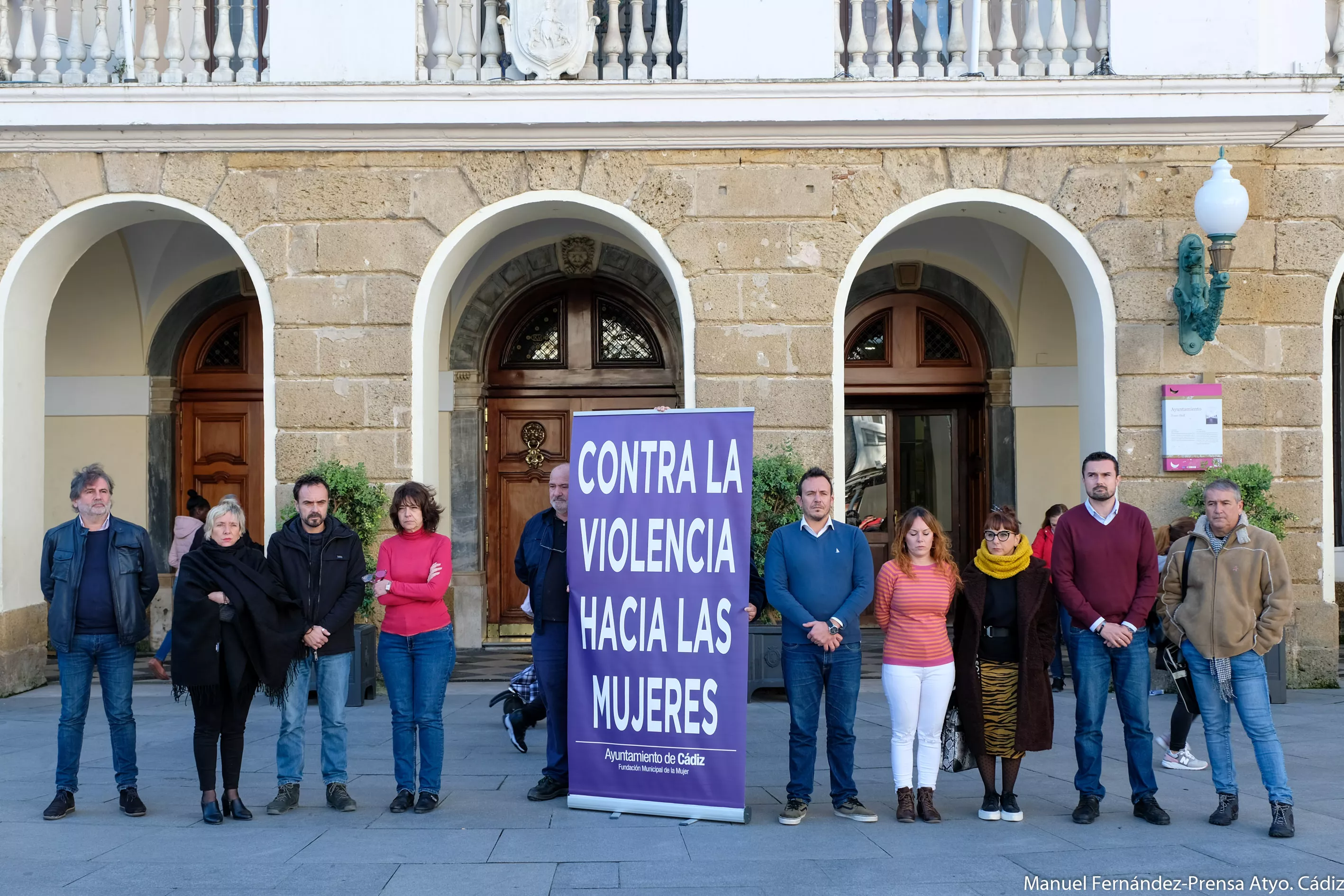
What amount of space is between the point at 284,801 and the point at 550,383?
23.6 ft

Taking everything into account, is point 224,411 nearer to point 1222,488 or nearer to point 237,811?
point 237,811

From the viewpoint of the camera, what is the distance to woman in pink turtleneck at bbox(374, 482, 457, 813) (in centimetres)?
605

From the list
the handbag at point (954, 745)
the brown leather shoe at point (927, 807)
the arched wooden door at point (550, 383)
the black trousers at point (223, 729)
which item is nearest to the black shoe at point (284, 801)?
the black trousers at point (223, 729)

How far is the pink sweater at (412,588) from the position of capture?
6035 millimetres

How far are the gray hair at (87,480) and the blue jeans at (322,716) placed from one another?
133cm

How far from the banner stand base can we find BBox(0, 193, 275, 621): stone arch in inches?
182

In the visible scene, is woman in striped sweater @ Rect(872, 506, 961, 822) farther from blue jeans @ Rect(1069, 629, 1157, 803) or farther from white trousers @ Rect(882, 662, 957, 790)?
blue jeans @ Rect(1069, 629, 1157, 803)

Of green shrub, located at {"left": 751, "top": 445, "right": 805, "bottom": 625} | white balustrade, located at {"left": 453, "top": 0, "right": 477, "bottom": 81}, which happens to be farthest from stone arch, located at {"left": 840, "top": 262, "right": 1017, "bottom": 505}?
white balustrade, located at {"left": 453, "top": 0, "right": 477, "bottom": 81}

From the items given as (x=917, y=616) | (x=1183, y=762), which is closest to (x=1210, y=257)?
(x=1183, y=762)

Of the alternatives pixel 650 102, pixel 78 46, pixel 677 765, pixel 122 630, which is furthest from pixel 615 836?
pixel 78 46

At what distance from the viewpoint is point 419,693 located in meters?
6.08

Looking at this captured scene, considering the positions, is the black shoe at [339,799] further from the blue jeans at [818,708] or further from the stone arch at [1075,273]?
the stone arch at [1075,273]

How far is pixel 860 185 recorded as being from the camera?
970cm

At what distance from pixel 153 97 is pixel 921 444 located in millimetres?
8072
